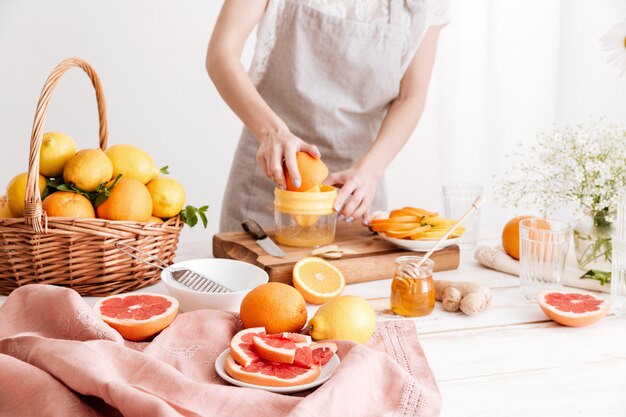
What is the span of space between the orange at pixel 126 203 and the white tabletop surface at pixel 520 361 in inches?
7.7

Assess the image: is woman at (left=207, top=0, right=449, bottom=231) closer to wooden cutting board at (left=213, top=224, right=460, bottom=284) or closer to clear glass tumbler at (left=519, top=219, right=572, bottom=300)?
wooden cutting board at (left=213, top=224, right=460, bottom=284)

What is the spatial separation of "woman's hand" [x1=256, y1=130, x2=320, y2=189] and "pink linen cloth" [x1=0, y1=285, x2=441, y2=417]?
624 mm

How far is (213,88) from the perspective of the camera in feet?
12.1

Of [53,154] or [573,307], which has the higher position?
[53,154]

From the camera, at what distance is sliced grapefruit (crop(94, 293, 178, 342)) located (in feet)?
4.36

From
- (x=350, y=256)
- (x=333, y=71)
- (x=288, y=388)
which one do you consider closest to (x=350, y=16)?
A: (x=333, y=71)

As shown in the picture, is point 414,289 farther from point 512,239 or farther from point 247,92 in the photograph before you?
point 247,92

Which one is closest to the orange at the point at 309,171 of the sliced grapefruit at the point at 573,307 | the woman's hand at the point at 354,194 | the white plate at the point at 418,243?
the woman's hand at the point at 354,194

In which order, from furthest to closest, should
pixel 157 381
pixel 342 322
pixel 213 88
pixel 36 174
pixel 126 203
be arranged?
pixel 213 88 → pixel 126 203 → pixel 36 174 → pixel 342 322 → pixel 157 381

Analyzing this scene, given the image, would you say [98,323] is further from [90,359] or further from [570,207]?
[570,207]

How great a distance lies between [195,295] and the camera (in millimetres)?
1466

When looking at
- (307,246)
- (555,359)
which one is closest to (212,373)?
(555,359)

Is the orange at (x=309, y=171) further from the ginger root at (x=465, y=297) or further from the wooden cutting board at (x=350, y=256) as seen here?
the ginger root at (x=465, y=297)

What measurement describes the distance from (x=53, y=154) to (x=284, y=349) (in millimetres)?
805
